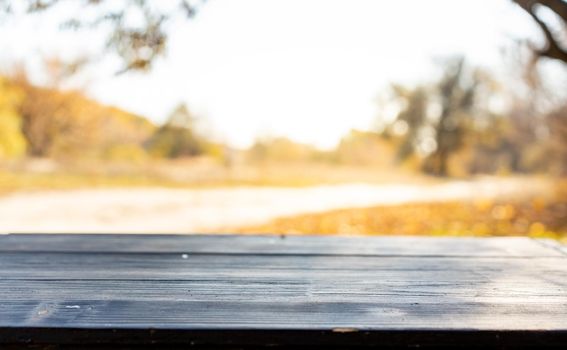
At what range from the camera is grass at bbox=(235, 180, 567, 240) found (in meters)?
6.63

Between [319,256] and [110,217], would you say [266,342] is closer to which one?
[319,256]

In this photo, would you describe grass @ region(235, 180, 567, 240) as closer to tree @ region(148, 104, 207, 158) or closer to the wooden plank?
the wooden plank

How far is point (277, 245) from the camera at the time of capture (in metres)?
2.09

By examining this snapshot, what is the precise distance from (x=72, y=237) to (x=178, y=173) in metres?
11.4

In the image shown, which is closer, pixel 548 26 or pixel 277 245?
pixel 277 245

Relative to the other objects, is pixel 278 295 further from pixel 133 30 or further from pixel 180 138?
pixel 180 138

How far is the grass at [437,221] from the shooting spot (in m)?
6.63

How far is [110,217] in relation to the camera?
286 inches

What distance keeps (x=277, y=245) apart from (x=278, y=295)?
76cm

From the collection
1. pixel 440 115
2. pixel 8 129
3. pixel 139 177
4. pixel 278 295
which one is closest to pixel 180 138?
pixel 8 129

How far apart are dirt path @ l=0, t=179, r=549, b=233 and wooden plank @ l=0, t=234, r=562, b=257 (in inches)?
161

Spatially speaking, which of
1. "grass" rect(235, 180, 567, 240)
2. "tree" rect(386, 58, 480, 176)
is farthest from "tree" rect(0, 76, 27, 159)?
"tree" rect(386, 58, 480, 176)

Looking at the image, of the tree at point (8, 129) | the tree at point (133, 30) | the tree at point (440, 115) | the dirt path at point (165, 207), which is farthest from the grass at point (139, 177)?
the tree at point (440, 115)

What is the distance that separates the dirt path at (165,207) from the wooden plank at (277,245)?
409cm
